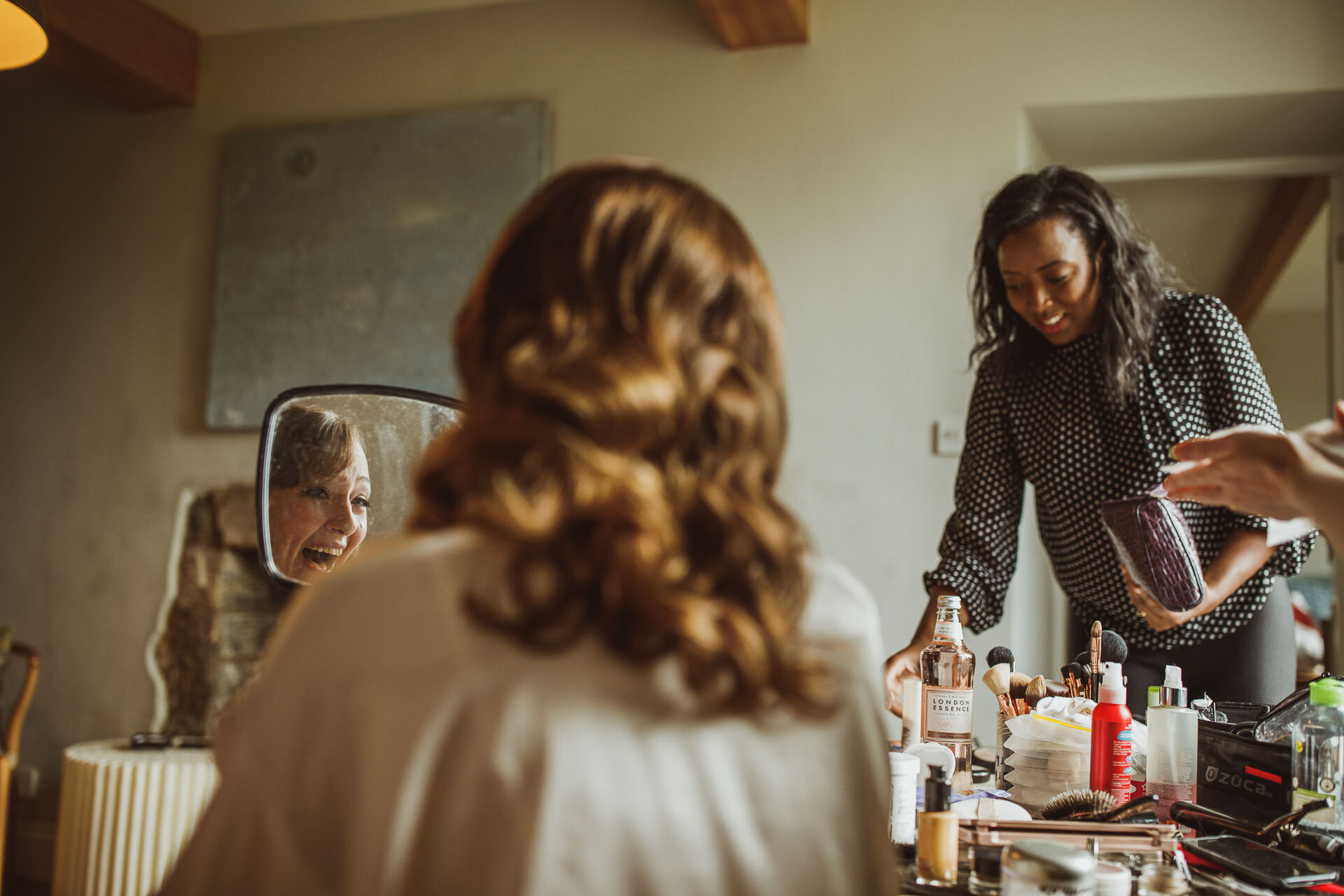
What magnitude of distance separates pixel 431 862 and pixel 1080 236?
60.1 inches

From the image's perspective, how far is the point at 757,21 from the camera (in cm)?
289

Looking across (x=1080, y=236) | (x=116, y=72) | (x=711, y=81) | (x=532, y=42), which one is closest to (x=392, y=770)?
(x=1080, y=236)

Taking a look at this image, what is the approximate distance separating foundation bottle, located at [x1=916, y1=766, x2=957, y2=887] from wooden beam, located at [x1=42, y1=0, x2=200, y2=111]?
129 inches

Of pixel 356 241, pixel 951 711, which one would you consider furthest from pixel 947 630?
pixel 356 241

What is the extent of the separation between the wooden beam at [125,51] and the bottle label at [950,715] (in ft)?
10.3

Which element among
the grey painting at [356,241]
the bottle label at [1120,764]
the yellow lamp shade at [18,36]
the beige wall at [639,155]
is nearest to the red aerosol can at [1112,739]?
the bottle label at [1120,764]

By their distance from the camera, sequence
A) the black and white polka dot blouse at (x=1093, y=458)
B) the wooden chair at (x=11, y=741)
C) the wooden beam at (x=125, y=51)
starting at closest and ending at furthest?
the black and white polka dot blouse at (x=1093, y=458) → the wooden chair at (x=11, y=741) → the wooden beam at (x=125, y=51)

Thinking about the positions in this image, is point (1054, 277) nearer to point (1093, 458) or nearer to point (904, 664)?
point (1093, 458)

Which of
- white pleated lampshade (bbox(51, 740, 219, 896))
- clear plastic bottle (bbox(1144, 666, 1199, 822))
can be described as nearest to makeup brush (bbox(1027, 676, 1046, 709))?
clear plastic bottle (bbox(1144, 666, 1199, 822))

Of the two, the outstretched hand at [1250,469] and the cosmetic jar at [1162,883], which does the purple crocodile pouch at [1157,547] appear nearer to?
the outstretched hand at [1250,469]

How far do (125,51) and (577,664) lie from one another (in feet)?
11.4

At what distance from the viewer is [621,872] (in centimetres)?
60

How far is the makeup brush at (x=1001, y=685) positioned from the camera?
1286 mm

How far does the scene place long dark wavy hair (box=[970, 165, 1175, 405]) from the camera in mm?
1693
